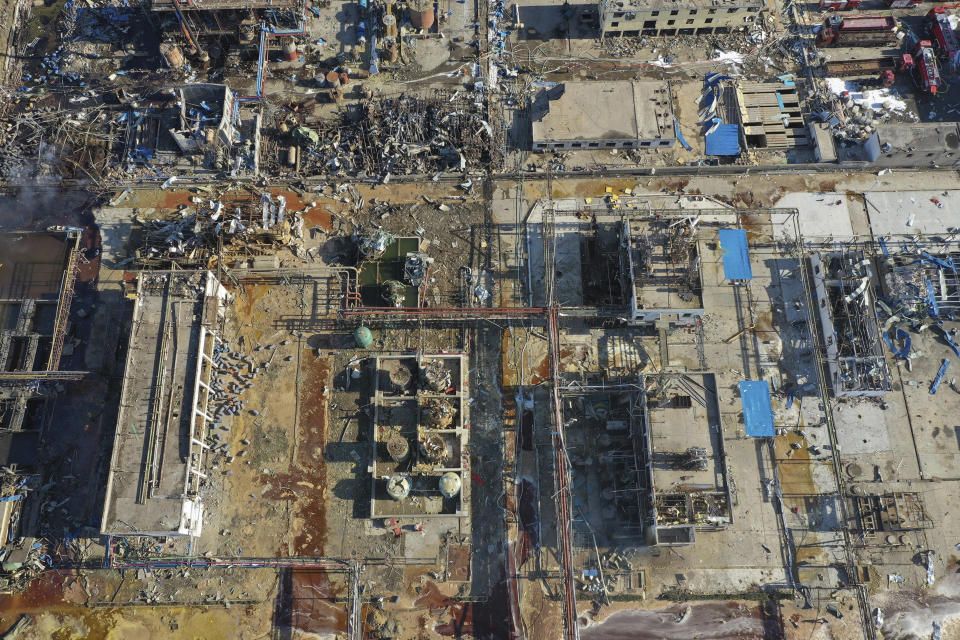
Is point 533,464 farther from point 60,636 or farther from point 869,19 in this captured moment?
point 869,19

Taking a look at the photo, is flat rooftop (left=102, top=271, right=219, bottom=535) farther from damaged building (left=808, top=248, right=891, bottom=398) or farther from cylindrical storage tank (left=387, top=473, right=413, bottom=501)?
damaged building (left=808, top=248, right=891, bottom=398)

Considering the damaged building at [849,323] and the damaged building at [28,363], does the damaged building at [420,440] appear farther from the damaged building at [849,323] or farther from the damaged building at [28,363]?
the damaged building at [849,323]

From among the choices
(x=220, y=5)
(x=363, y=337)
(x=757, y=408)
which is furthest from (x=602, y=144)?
(x=220, y=5)

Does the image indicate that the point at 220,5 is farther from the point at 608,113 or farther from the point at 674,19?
the point at 674,19

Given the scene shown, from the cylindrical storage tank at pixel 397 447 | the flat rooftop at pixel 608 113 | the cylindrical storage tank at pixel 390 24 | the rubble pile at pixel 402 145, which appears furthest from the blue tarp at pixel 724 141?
the cylindrical storage tank at pixel 397 447

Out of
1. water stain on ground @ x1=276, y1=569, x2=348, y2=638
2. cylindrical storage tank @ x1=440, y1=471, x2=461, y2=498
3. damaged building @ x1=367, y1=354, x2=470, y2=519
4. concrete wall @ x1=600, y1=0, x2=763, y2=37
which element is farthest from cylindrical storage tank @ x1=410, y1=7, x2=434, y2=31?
water stain on ground @ x1=276, y1=569, x2=348, y2=638

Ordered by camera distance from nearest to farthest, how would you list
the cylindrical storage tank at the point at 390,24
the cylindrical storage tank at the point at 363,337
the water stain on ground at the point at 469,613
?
the water stain on ground at the point at 469,613 → the cylindrical storage tank at the point at 363,337 → the cylindrical storage tank at the point at 390,24

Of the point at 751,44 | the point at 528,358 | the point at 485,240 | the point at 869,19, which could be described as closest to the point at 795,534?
the point at 528,358
